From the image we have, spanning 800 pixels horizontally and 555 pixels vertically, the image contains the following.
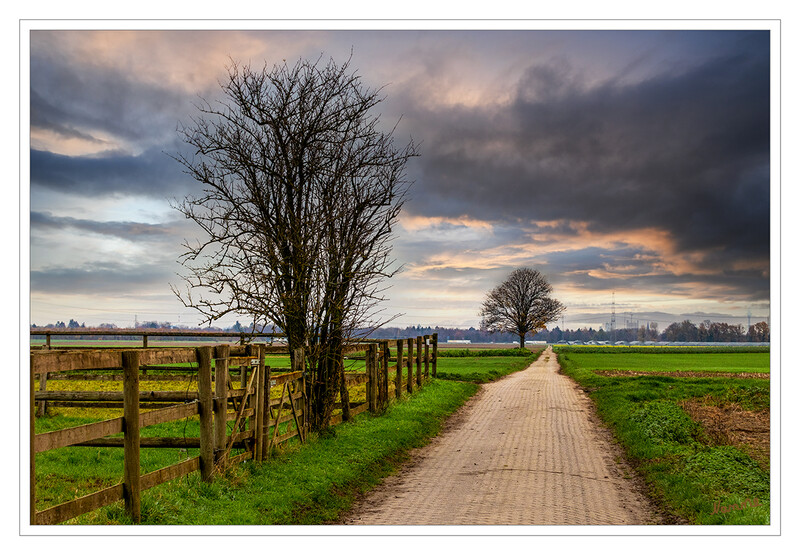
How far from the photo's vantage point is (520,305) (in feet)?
275

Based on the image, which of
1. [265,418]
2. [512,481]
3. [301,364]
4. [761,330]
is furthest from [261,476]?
[761,330]

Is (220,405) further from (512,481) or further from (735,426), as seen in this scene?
(735,426)

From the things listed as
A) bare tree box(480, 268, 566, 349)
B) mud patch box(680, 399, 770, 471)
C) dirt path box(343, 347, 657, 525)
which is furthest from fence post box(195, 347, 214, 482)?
bare tree box(480, 268, 566, 349)

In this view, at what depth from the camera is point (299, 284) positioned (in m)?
12.0

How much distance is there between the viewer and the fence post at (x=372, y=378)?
15898 mm

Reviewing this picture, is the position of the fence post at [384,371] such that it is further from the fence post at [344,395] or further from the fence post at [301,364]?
the fence post at [301,364]

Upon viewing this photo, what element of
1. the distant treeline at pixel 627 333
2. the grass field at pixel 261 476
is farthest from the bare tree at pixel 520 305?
the grass field at pixel 261 476

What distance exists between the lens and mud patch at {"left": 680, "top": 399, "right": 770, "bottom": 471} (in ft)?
40.3

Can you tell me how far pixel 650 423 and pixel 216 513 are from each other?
11194 millimetres

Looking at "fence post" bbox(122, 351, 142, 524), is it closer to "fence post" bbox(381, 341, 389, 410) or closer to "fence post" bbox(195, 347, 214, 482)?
"fence post" bbox(195, 347, 214, 482)

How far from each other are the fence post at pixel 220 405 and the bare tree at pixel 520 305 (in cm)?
7621
